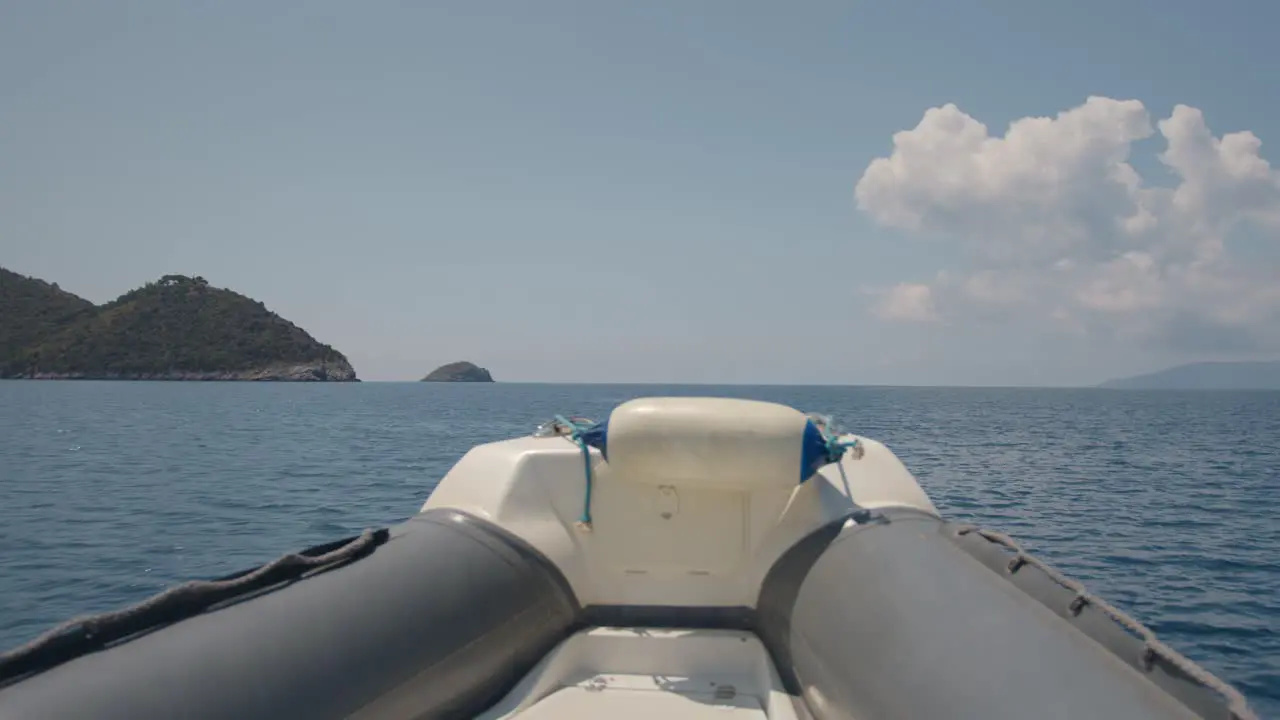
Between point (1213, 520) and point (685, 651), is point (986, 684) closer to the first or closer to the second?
point (685, 651)

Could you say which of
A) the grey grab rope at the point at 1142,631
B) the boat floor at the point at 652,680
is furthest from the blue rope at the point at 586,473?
the grey grab rope at the point at 1142,631

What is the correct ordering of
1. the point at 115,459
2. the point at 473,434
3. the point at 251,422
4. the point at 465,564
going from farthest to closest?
the point at 251,422 → the point at 473,434 → the point at 115,459 → the point at 465,564

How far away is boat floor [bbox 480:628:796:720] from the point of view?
3.38 m

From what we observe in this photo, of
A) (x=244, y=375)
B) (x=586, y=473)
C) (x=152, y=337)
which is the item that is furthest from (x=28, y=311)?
(x=586, y=473)

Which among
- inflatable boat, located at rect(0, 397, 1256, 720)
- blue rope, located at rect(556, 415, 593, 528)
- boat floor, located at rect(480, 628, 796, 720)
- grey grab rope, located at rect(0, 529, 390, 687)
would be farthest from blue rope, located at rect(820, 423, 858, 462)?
grey grab rope, located at rect(0, 529, 390, 687)

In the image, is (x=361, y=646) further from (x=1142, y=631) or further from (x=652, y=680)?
(x=1142, y=631)

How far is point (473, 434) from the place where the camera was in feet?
106

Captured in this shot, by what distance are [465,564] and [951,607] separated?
194 cm

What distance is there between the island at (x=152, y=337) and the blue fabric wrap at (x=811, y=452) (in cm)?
12803

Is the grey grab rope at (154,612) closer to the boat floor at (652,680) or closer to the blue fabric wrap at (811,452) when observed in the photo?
the boat floor at (652,680)

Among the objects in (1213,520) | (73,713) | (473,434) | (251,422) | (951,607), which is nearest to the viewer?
(73,713)

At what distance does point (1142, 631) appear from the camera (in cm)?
228

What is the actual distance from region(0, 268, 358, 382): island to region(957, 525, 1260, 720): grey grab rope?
129m

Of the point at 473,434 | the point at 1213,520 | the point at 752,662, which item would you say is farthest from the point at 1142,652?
the point at 473,434
